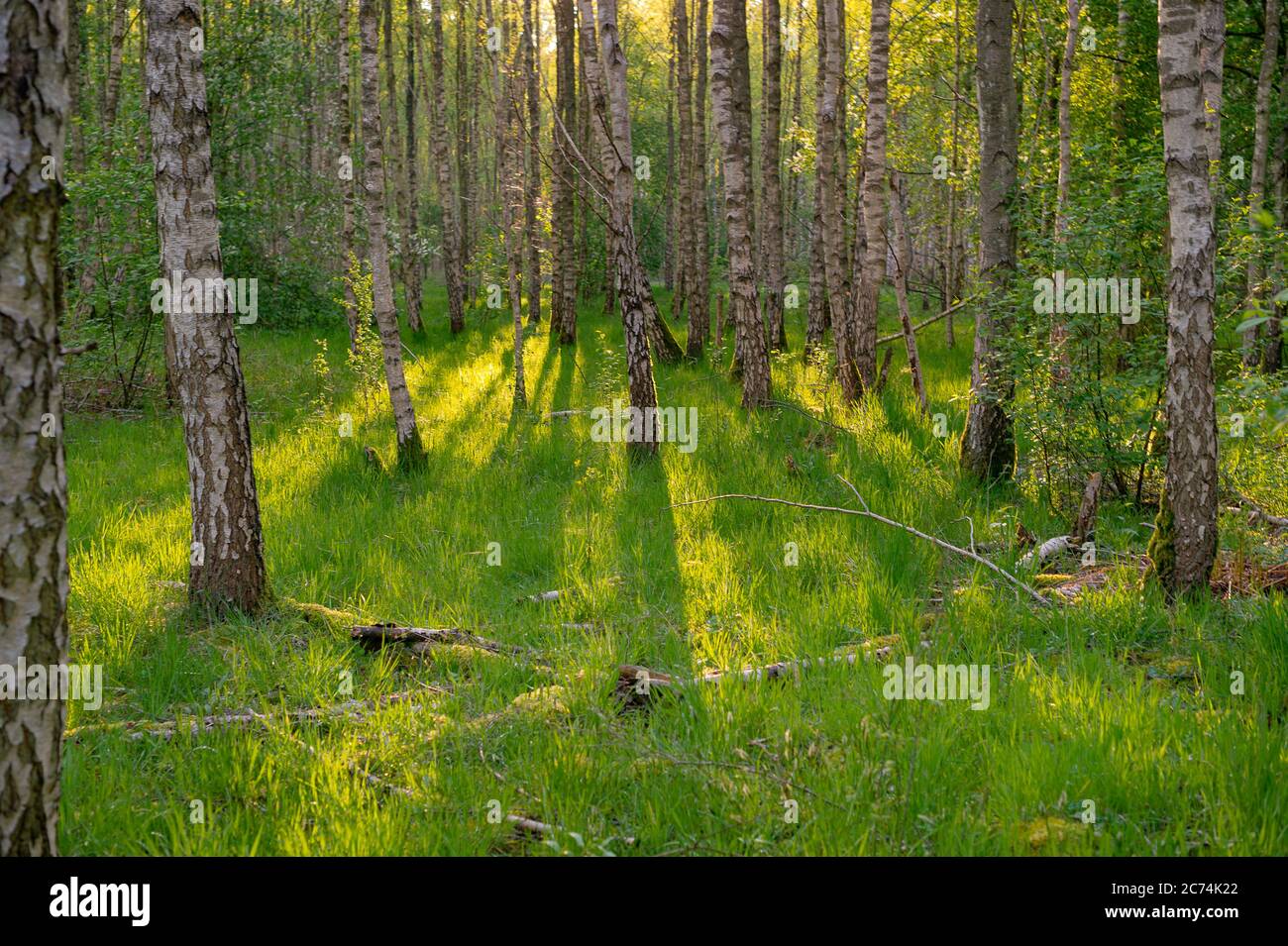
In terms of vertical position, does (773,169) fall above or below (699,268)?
above

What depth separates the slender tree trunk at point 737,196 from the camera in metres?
9.92

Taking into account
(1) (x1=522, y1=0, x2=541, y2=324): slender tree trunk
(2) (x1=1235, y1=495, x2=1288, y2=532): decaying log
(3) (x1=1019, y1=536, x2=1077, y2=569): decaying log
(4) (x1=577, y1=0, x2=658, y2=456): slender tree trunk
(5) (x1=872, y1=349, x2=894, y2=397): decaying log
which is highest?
(1) (x1=522, y1=0, x2=541, y2=324): slender tree trunk

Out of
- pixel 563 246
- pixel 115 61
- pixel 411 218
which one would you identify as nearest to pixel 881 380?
pixel 563 246

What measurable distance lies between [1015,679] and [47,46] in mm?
4517

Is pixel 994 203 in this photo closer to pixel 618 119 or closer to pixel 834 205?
pixel 618 119

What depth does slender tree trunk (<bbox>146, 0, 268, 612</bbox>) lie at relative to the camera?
5.30 m

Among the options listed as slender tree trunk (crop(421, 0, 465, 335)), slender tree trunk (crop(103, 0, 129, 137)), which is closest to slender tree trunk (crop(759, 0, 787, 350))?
slender tree trunk (crop(421, 0, 465, 335))

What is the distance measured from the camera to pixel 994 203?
27.3ft

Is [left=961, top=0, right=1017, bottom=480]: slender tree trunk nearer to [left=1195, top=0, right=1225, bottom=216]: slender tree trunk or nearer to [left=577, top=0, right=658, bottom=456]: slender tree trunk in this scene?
[left=1195, top=0, right=1225, bottom=216]: slender tree trunk

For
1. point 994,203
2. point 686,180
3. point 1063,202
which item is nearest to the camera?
point 994,203

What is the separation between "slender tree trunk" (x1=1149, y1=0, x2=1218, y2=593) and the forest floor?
50cm

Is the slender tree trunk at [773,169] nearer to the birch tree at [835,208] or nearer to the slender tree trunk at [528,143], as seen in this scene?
the birch tree at [835,208]

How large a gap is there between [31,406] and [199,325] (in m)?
3.16

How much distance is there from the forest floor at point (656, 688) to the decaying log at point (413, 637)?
0.30 feet
